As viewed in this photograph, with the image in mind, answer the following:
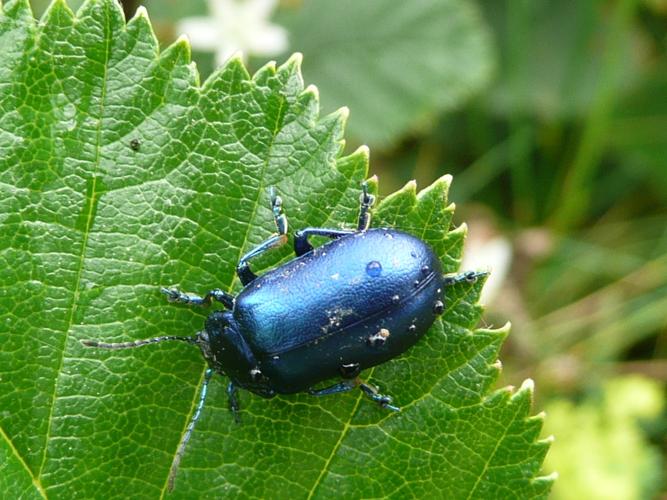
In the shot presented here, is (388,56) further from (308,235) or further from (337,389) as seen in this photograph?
(337,389)

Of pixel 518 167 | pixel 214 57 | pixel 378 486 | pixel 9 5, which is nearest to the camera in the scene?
pixel 9 5

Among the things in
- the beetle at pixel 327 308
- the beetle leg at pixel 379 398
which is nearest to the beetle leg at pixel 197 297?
the beetle at pixel 327 308

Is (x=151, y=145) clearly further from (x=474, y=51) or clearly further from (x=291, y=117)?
(x=474, y=51)

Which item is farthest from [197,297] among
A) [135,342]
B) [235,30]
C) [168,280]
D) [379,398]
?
[235,30]

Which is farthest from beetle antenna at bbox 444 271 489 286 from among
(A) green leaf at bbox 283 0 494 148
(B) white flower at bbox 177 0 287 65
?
(A) green leaf at bbox 283 0 494 148

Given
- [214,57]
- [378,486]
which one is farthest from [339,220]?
[214,57]

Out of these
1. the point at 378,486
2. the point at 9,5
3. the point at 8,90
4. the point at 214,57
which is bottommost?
the point at 378,486
